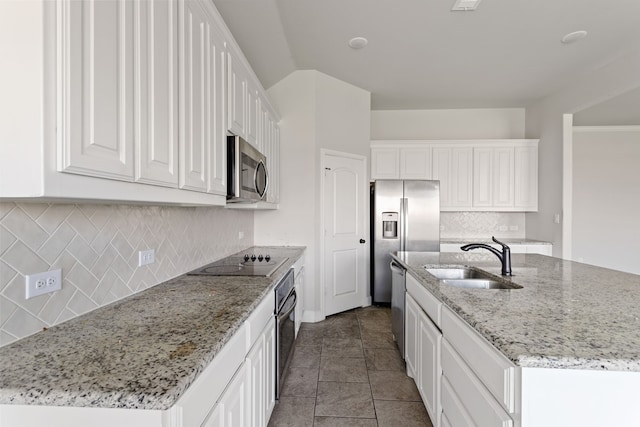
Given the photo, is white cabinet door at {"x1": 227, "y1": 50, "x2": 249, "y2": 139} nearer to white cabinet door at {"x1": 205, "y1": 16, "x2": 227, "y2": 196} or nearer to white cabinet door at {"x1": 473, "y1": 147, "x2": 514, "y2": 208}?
white cabinet door at {"x1": 205, "y1": 16, "x2": 227, "y2": 196}

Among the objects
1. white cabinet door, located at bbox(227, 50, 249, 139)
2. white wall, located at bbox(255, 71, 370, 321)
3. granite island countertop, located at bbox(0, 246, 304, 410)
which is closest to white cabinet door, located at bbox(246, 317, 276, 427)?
granite island countertop, located at bbox(0, 246, 304, 410)

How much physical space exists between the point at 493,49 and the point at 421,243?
7.89ft

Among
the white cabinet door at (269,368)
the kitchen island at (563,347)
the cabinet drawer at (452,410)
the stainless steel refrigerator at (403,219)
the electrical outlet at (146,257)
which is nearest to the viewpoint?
the kitchen island at (563,347)

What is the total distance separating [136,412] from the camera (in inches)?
28.5

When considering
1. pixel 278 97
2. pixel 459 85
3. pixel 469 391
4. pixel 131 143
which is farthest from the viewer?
pixel 459 85

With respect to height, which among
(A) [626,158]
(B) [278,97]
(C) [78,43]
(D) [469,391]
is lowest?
(D) [469,391]

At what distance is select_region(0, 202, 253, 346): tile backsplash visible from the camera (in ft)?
3.20

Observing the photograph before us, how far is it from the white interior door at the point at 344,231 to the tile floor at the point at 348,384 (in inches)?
24.1

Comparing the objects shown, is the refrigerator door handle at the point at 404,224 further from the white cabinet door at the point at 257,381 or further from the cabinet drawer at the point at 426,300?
the white cabinet door at the point at 257,381

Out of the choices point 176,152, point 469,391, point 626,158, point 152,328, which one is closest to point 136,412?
point 152,328

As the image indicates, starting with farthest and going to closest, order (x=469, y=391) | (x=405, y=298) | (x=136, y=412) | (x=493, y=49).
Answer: (x=493, y=49)
(x=405, y=298)
(x=469, y=391)
(x=136, y=412)

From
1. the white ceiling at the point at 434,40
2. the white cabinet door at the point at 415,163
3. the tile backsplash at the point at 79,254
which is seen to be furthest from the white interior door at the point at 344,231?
the tile backsplash at the point at 79,254

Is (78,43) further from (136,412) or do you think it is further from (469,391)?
(469,391)

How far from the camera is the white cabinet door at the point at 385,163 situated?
4586 millimetres
